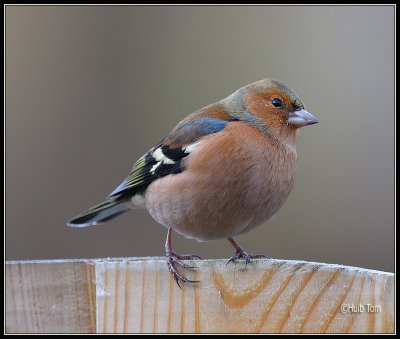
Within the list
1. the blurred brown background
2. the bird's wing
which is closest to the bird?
the bird's wing

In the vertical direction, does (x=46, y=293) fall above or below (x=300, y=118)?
below

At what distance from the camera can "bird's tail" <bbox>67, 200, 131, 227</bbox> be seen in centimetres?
475

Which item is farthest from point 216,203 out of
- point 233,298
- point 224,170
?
point 233,298

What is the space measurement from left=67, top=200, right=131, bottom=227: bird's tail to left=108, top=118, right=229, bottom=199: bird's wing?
3.3 inches

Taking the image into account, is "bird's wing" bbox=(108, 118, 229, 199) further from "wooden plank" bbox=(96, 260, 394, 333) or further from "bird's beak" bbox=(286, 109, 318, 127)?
"wooden plank" bbox=(96, 260, 394, 333)

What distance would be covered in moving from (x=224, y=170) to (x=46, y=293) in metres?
1.31

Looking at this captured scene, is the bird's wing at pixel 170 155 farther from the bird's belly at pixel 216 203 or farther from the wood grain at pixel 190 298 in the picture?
the wood grain at pixel 190 298

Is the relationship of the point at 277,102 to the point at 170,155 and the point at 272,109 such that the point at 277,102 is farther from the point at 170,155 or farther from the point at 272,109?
the point at 170,155

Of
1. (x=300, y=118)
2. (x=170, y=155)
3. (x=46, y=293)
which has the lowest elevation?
(x=46, y=293)

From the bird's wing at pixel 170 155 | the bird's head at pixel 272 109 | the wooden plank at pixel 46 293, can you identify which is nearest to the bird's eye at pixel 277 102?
the bird's head at pixel 272 109

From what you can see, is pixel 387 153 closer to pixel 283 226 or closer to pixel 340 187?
pixel 340 187

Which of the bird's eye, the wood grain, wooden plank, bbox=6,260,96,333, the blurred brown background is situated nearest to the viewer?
the wood grain

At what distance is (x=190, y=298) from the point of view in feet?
9.87

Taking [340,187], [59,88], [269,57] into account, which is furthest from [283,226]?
[59,88]
